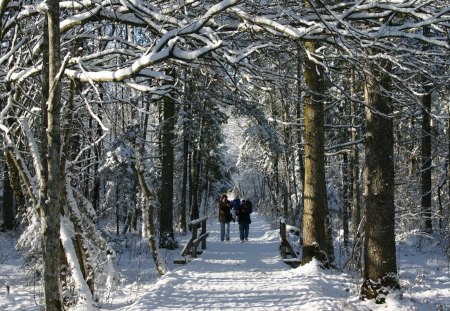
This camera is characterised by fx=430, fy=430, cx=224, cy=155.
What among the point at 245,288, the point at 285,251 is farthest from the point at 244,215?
the point at 245,288

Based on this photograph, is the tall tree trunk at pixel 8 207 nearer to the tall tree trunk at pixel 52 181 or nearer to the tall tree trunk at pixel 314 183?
the tall tree trunk at pixel 314 183

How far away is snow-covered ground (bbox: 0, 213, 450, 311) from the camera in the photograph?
6949 millimetres

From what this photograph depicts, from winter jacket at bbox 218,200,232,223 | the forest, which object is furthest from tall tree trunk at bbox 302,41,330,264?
winter jacket at bbox 218,200,232,223

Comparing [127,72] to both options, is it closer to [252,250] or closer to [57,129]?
[57,129]

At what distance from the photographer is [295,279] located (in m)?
8.86

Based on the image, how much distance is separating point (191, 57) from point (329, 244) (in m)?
8.92

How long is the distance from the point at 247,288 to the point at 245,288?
4 cm

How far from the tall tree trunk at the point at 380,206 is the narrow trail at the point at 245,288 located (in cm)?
72

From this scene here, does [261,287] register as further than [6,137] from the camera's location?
Yes

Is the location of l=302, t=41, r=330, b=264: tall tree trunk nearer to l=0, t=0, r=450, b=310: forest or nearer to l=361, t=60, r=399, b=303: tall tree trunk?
l=0, t=0, r=450, b=310: forest

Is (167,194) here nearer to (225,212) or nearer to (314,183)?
(225,212)

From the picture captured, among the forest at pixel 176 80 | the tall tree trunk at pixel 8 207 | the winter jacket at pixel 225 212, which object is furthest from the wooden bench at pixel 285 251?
the tall tree trunk at pixel 8 207

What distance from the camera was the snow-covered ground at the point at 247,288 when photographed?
6.95m

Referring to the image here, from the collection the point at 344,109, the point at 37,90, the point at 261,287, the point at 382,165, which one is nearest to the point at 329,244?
the point at 261,287
